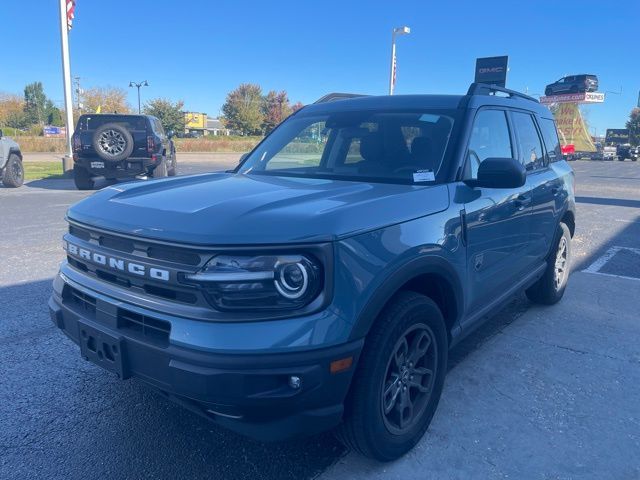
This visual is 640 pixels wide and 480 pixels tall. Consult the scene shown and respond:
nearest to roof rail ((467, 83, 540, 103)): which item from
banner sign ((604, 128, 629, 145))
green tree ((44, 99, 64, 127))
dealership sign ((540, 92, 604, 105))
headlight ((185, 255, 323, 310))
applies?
headlight ((185, 255, 323, 310))

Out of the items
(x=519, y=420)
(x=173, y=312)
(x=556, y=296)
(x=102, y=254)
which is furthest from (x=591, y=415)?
(x=102, y=254)

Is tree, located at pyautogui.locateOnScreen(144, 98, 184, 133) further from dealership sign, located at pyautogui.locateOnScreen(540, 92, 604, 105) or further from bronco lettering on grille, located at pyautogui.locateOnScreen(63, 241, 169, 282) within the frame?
bronco lettering on grille, located at pyautogui.locateOnScreen(63, 241, 169, 282)

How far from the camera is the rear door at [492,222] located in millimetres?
→ 3092

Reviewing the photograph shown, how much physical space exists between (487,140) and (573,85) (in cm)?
6341

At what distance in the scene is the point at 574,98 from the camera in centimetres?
5822

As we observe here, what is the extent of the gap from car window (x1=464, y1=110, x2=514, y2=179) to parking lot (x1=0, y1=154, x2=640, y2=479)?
1.46 meters

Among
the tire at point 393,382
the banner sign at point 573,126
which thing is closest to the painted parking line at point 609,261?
the tire at point 393,382

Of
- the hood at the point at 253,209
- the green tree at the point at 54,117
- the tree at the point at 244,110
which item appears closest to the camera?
the hood at the point at 253,209

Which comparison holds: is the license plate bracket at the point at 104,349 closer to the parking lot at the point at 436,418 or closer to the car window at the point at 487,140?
the parking lot at the point at 436,418

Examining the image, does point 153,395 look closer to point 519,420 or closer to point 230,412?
A: point 230,412

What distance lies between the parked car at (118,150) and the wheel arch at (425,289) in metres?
10.7

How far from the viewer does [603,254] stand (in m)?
7.54

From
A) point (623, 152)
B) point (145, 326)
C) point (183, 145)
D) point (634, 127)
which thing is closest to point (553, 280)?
point (145, 326)

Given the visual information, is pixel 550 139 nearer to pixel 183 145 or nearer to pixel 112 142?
pixel 112 142
